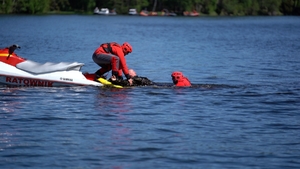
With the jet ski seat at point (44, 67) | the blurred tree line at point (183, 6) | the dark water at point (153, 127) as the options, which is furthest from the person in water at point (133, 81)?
the blurred tree line at point (183, 6)

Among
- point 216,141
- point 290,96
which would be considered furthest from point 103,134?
point 290,96

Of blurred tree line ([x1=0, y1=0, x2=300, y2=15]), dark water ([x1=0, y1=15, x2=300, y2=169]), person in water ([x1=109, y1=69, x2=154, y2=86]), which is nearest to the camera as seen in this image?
dark water ([x1=0, y1=15, x2=300, y2=169])

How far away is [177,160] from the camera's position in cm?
1221

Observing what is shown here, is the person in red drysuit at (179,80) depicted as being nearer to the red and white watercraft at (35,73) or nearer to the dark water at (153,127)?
the dark water at (153,127)

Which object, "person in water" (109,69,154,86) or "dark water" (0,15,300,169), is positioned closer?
"dark water" (0,15,300,169)

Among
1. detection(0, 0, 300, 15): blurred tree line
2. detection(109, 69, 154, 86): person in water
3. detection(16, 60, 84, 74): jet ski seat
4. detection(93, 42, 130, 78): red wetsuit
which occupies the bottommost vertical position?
detection(0, 0, 300, 15): blurred tree line

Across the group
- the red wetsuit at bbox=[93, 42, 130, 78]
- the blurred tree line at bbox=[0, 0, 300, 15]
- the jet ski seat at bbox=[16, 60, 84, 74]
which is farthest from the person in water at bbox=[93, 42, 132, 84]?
the blurred tree line at bbox=[0, 0, 300, 15]

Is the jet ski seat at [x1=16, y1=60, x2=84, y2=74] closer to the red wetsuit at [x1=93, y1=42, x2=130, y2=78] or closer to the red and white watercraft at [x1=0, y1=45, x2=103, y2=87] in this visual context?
the red and white watercraft at [x1=0, y1=45, x2=103, y2=87]

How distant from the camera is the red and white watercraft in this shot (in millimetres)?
19766

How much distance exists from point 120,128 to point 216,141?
6.90 feet

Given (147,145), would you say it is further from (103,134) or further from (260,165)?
(260,165)

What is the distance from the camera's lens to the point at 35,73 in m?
19.9

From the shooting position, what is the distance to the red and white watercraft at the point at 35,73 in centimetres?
1977

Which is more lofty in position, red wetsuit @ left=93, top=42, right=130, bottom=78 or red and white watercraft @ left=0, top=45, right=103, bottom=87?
red wetsuit @ left=93, top=42, right=130, bottom=78
